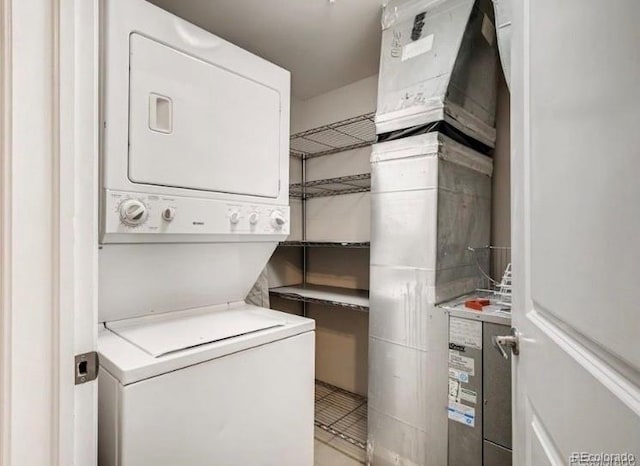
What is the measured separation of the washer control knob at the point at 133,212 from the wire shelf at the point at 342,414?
1787 millimetres

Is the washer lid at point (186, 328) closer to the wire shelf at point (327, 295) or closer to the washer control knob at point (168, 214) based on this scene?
the washer control knob at point (168, 214)

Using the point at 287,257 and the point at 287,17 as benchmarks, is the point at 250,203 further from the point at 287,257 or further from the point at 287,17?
the point at 287,257

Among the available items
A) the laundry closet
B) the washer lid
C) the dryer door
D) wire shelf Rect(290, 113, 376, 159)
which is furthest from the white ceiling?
the washer lid

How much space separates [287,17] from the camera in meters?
1.87

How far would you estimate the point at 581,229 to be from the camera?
1.73ft

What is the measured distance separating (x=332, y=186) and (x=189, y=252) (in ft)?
4.94

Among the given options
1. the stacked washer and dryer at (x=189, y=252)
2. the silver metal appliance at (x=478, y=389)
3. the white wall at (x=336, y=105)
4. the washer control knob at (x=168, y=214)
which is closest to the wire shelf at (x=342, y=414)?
the stacked washer and dryer at (x=189, y=252)

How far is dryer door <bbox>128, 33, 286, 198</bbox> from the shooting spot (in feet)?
3.93

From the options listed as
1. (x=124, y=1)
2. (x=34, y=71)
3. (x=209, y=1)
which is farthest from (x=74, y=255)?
(x=209, y=1)

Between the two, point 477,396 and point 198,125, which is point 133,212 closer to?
point 198,125

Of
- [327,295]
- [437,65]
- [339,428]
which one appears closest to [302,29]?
[437,65]

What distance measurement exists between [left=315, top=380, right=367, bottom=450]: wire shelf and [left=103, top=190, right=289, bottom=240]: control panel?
1403mm

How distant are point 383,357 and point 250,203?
3.46 feet

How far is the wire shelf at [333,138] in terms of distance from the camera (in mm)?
2260
